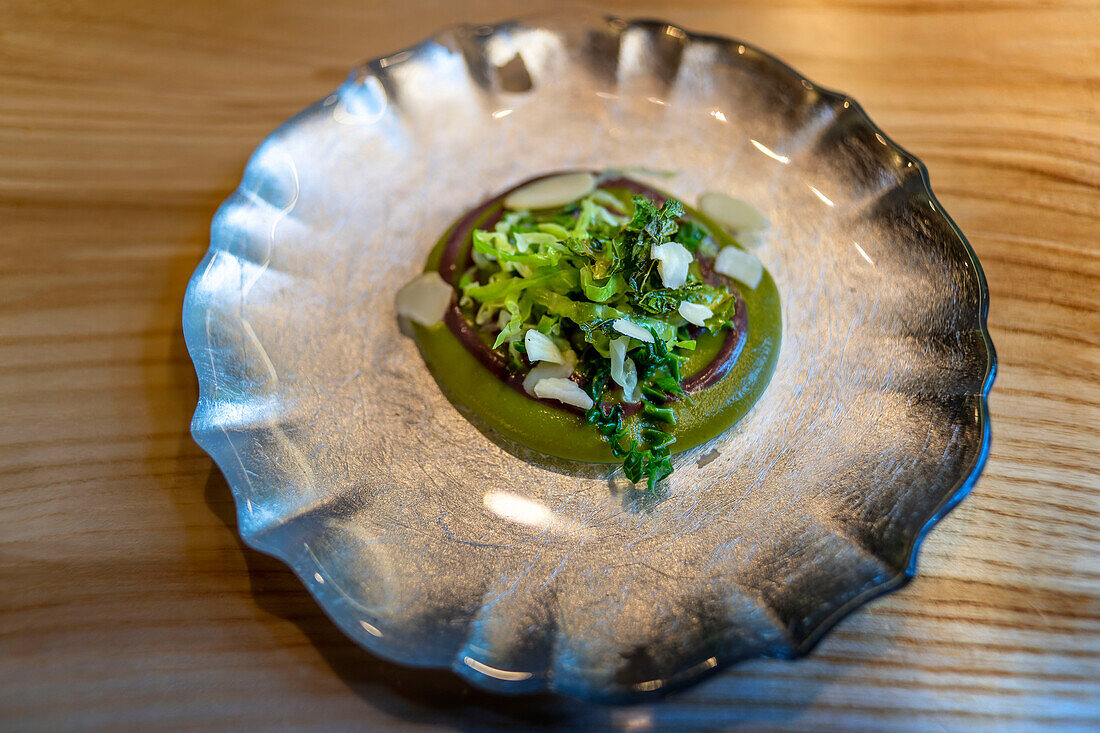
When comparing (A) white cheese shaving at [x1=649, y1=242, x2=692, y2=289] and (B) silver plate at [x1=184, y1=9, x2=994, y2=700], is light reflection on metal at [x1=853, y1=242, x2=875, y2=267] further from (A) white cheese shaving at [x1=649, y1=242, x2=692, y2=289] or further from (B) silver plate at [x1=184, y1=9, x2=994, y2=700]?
(A) white cheese shaving at [x1=649, y1=242, x2=692, y2=289]

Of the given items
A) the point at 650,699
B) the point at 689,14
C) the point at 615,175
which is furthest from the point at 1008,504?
the point at 689,14

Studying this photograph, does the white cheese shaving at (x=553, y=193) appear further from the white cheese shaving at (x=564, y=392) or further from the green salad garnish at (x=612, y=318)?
the white cheese shaving at (x=564, y=392)

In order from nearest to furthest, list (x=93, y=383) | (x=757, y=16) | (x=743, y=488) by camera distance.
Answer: (x=743, y=488)
(x=93, y=383)
(x=757, y=16)

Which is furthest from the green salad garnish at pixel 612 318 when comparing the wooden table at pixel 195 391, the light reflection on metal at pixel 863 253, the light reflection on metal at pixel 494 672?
the wooden table at pixel 195 391

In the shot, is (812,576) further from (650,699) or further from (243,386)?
(243,386)

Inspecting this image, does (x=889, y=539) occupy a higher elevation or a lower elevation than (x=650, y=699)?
higher
